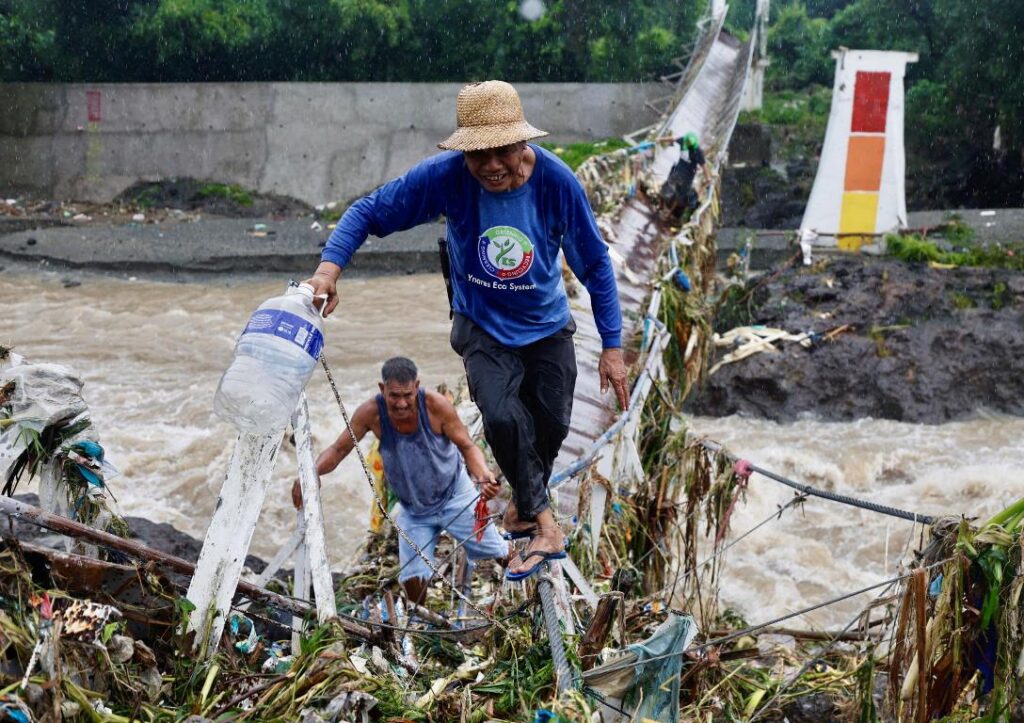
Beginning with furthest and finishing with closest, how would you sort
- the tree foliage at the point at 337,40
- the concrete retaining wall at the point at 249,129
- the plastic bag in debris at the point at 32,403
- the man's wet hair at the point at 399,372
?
the tree foliage at the point at 337,40
the concrete retaining wall at the point at 249,129
the man's wet hair at the point at 399,372
the plastic bag in debris at the point at 32,403

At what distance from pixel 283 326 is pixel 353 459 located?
6.86 meters

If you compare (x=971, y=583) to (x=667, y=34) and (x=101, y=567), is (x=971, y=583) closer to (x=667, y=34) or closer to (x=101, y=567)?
(x=101, y=567)

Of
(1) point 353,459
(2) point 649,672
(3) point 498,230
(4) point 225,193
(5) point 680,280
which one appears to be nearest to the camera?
(2) point 649,672

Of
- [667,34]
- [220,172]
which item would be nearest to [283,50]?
[220,172]

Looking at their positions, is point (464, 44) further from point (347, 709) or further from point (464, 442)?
point (347, 709)

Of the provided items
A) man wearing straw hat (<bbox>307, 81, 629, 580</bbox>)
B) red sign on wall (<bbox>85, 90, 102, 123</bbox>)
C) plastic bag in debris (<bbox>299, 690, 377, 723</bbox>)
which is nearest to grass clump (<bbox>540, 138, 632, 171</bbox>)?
red sign on wall (<bbox>85, 90, 102, 123</bbox>)

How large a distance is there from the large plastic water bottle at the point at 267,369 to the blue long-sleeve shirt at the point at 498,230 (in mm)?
401

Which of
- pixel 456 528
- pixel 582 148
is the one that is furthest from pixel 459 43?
pixel 456 528

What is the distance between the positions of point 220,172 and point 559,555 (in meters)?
18.6

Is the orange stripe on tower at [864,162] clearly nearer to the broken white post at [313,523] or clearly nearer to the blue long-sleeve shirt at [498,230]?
the blue long-sleeve shirt at [498,230]

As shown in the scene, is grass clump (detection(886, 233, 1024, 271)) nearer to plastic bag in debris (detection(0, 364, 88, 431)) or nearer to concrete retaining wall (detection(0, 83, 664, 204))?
concrete retaining wall (detection(0, 83, 664, 204))

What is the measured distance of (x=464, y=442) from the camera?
416cm

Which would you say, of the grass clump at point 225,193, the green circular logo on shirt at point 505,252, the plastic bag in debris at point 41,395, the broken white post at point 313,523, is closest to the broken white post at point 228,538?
the broken white post at point 313,523

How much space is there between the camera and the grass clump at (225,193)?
1988cm
